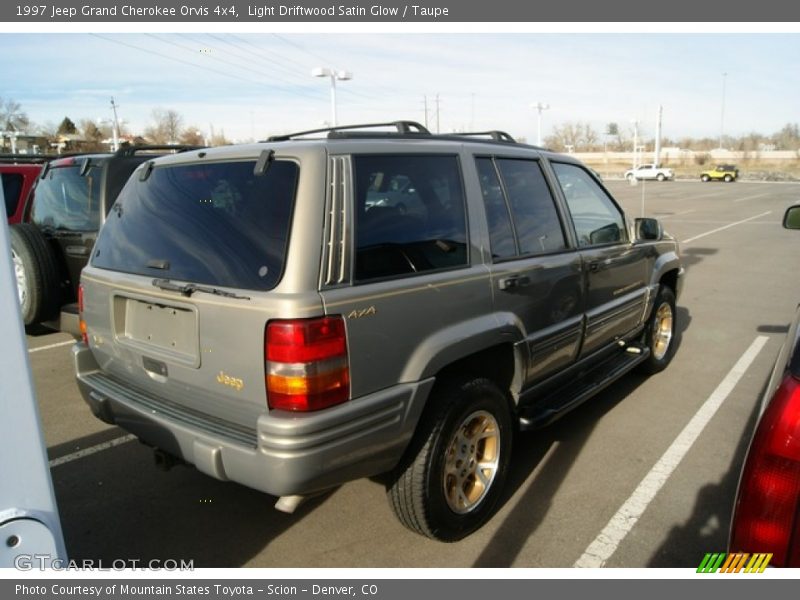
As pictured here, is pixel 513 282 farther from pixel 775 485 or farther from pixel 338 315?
pixel 775 485

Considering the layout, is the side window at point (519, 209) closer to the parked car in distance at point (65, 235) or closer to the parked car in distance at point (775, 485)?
the parked car in distance at point (775, 485)

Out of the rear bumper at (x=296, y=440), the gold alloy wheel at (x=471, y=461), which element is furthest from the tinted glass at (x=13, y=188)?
the gold alloy wheel at (x=471, y=461)

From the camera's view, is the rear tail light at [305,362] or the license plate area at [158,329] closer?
the rear tail light at [305,362]

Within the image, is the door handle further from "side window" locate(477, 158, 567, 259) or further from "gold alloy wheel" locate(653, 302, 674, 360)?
"gold alloy wheel" locate(653, 302, 674, 360)

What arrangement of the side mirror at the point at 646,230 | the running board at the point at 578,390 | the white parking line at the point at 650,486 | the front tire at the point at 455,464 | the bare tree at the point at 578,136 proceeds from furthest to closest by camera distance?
the bare tree at the point at 578,136, the side mirror at the point at 646,230, the running board at the point at 578,390, the white parking line at the point at 650,486, the front tire at the point at 455,464

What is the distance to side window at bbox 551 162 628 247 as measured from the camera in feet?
13.2

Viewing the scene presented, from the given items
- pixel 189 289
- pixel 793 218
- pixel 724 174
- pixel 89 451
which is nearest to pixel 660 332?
pixel 793 218

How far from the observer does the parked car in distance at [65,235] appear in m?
5.23

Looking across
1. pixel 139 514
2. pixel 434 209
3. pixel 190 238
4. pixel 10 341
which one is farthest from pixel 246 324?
pixel 139 514

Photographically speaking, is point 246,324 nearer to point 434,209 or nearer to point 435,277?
point 435,277

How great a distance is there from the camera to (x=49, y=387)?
5.21 metres

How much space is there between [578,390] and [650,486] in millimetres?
721

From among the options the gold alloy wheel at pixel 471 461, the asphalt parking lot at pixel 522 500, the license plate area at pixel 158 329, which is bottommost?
the asphalt parking lot at pixel 522 500

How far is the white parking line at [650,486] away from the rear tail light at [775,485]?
1.30 meters
